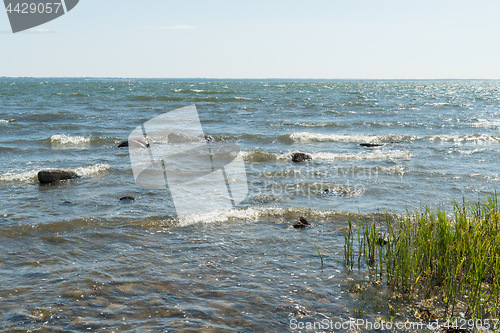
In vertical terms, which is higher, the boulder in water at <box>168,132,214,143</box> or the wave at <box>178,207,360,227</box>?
the boulder in water at <box>168,132,214,143</box>

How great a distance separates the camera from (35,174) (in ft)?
41.5

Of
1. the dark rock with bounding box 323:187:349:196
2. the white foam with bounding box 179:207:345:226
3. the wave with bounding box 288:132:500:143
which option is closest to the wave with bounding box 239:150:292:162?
the wave with bounding box 288:132:500:143

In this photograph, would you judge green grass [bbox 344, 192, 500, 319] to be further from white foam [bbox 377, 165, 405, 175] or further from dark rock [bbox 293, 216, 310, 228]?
white foam [bbox 377, 165, 405, 175]

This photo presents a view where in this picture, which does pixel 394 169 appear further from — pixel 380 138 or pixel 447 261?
pixel 447 261

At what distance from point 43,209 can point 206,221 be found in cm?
400

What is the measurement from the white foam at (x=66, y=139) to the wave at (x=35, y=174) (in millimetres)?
6340

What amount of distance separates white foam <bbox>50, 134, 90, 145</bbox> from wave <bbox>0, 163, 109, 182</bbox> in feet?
20.8

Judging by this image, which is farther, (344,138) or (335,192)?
(344,138)

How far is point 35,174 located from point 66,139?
7.96m

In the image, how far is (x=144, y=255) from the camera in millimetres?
6719

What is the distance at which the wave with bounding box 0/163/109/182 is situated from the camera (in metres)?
12.1

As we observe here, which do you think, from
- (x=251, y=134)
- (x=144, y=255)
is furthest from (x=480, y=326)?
(x=251, y=134)

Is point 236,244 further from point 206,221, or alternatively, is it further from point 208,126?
point 208,126

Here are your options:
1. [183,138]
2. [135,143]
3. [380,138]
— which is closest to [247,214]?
[135,143]
